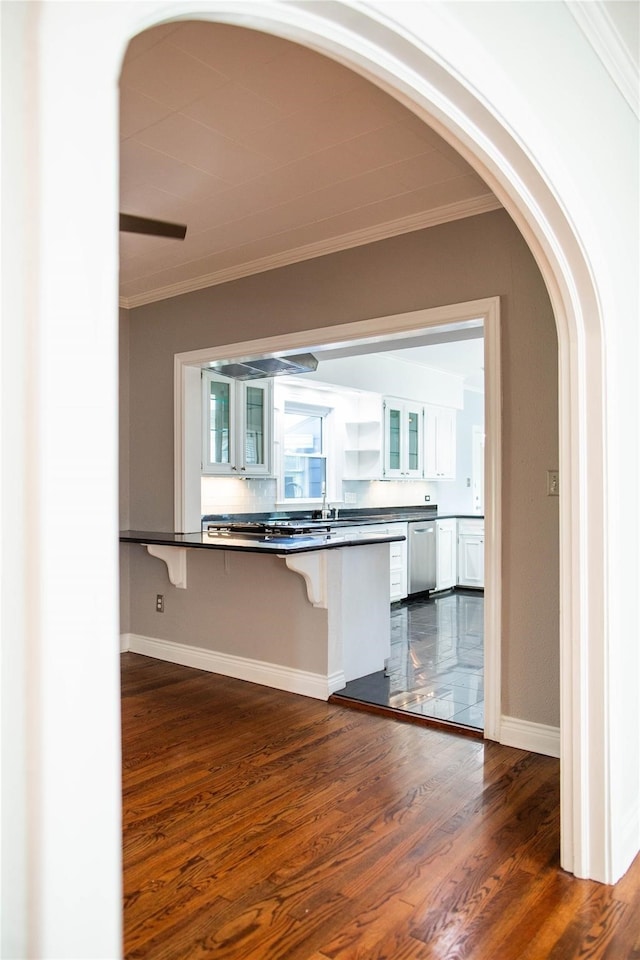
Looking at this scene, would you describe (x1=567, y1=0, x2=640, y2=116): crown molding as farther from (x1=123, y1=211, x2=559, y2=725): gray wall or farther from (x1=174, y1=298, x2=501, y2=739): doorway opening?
(x1=174, y1=298, x2=501, y2=739): doorway opening

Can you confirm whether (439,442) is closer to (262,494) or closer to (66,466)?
(262,494)

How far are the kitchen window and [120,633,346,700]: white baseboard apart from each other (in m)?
2.19

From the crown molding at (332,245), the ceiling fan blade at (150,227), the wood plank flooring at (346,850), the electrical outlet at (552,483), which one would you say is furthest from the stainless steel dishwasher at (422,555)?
the ceiling fan blade at (150,227)

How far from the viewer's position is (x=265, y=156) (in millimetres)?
2943

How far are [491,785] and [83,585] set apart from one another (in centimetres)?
257

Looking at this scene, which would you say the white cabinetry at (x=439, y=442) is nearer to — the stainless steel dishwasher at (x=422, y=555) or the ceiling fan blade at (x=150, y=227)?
the stainless steel dishwasher at (x=422, y=555)

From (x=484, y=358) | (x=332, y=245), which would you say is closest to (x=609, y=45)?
(x=484, y=358)

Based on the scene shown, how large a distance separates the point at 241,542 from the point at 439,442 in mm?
4735

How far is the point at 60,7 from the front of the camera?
79cm

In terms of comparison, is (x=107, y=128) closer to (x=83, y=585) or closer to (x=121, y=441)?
(x=83, y=585)

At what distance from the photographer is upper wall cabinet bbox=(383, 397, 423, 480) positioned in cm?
758

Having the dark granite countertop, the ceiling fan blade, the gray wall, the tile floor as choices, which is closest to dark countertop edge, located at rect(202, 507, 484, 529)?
the dark granite countertop

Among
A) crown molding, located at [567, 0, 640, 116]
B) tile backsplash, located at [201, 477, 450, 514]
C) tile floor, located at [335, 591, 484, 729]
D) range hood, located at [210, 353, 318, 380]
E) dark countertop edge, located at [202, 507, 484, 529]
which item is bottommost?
tile floor, located at [335, 591, 484, 729]

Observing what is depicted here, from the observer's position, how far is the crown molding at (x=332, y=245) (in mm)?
3414
